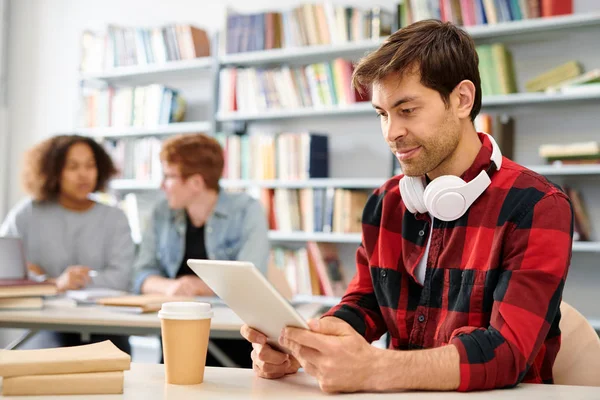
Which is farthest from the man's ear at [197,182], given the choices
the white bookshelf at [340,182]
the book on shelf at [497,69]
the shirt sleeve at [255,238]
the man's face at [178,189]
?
the book on shelf at [497,69]

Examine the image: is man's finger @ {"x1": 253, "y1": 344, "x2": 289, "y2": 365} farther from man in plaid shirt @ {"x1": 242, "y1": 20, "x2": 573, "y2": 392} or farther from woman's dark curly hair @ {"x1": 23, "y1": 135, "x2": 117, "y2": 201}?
woman's dark curly hair @ {"x1": 23, "y1": 135, "x2": 117, "y2": 201}

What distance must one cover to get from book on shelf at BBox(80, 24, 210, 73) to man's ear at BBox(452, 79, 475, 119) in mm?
3205

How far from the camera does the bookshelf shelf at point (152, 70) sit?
14.1 ft

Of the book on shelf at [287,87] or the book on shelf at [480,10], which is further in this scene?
the book on shelf at [287,87]

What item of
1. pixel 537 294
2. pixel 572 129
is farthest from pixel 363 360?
pixel 572 129

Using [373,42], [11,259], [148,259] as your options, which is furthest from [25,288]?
[373,42]

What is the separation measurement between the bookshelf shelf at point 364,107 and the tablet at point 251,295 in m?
2.45

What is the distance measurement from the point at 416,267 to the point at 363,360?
378 millimetres

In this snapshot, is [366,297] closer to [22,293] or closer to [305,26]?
[22,293]

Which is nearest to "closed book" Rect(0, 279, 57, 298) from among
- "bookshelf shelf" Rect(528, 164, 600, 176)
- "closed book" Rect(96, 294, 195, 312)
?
"closed book" Rect(96, 294, 195, 312)

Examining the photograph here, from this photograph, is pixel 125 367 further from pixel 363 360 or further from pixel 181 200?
pixel 181 200

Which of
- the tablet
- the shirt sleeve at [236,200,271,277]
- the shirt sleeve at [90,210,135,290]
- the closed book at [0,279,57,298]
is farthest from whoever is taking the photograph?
the shirt sleeve at [90,210,135,290]

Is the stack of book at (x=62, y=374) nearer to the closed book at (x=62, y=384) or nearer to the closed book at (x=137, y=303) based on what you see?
the closed book at (x=62, y=384)

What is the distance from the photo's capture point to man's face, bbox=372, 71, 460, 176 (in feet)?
4.35
